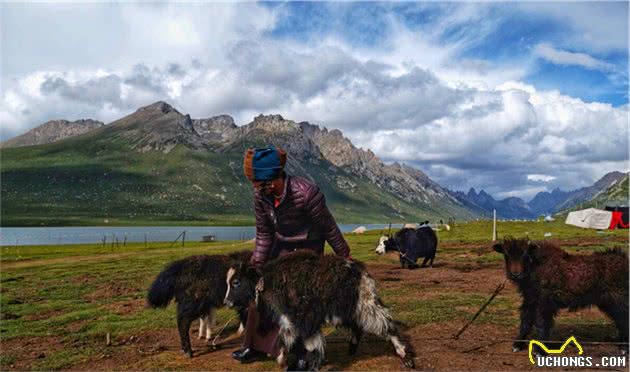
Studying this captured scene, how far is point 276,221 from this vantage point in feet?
28.5

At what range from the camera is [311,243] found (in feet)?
29.2

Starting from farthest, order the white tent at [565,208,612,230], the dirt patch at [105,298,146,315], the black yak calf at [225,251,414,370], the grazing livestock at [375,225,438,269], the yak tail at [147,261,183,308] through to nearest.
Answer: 1. the white tent at [565,208,612,230]
2. the grazing livestock at [375,225,438,269]
3. the dirt patch at [105,298,146,315]
4. the yak tail at [147,261,183,308]
5. the black yak calf at [225,251,414,370]

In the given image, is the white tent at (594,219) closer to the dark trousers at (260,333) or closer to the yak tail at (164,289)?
the dark trousers at (260,333)

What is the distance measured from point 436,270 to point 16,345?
17988mm

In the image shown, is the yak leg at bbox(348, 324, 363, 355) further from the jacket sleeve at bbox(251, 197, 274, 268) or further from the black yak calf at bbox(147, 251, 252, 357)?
the black yak calf at bbox(147, 251, 252, 357)

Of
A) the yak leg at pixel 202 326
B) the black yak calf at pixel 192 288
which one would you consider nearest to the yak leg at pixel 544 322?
the black yak calf at pixel 192 288

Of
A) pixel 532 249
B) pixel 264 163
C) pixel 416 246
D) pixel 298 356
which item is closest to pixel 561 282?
pixel 532 249

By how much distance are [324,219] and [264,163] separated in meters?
1.57

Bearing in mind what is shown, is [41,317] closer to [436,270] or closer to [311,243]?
[311,243]

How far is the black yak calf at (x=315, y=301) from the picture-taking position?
25.8ft

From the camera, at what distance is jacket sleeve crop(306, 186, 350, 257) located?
28.1 ft

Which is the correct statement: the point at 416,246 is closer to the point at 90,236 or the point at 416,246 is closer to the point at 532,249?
the point at 532,249

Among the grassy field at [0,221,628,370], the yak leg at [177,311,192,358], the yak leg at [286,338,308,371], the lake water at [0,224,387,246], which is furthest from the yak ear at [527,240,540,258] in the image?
the lake water at [0,224,387,246]

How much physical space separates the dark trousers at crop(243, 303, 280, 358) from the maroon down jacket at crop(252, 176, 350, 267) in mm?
1001
